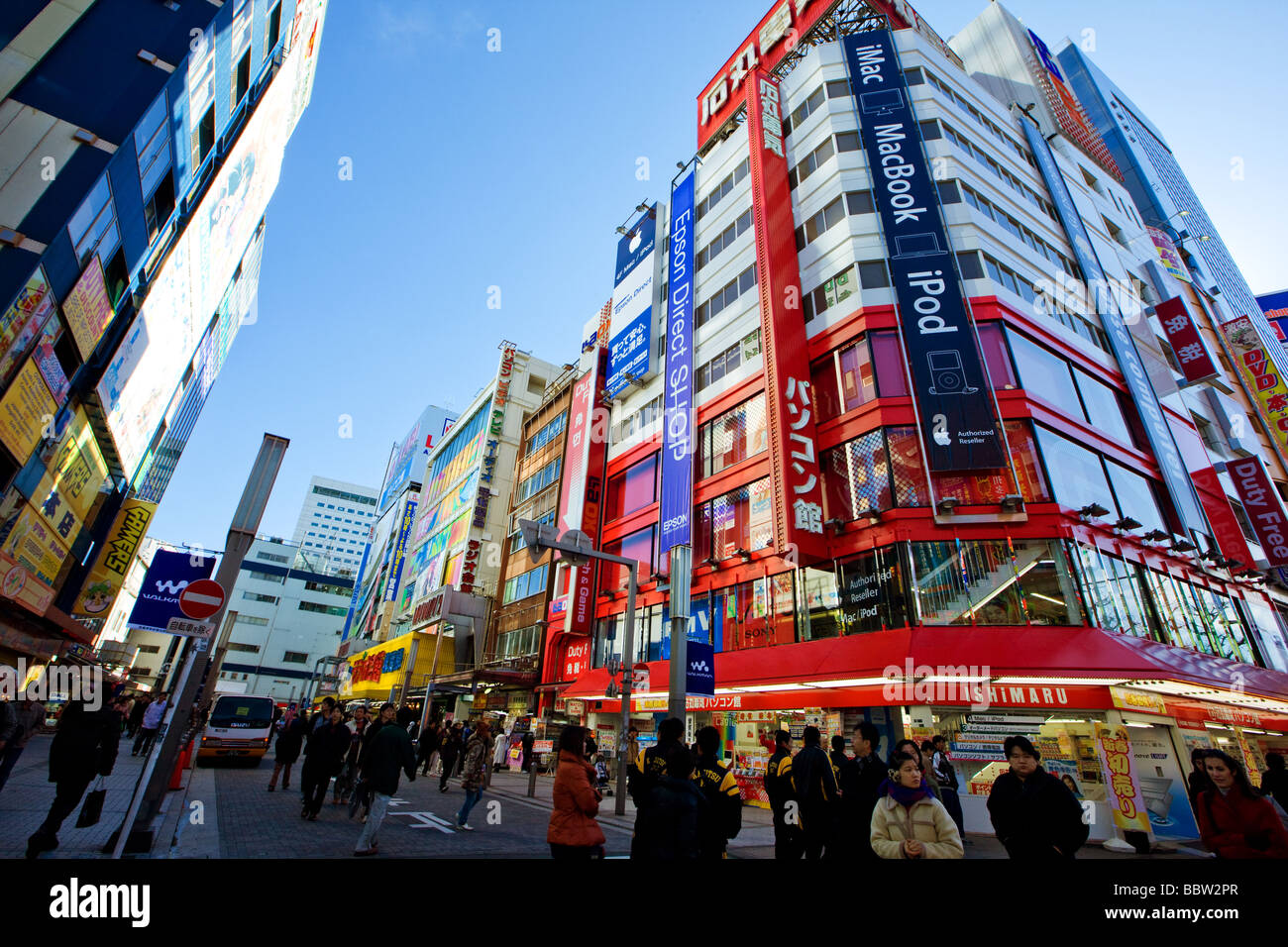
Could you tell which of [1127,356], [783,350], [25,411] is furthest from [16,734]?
[1127,356]

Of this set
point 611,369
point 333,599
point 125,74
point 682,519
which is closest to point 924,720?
point 682,519

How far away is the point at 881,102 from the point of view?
920 inches

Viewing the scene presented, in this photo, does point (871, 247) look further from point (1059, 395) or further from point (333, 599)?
point (333, 599)

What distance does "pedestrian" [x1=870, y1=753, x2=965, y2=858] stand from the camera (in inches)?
147

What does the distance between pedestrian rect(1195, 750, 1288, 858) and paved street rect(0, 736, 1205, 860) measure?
6.05 m

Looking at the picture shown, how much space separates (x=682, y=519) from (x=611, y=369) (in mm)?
12481

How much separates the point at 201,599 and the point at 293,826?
4548mm

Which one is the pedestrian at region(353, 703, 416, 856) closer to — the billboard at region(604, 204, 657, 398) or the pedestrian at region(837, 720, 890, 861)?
the pedestrian at region(837, 720, 890, 861)

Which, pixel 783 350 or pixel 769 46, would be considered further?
pixel 769 46

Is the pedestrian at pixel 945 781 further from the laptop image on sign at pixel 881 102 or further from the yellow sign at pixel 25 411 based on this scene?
the laptop image on sign at pixel 881 102

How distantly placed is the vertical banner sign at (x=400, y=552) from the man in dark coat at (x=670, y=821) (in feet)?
194

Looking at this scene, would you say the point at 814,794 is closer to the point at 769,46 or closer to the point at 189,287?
the point at 189,287

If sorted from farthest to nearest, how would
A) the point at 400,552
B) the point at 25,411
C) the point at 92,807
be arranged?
1. the point at 400,552
2. the point at 25,411
3. the point at 92,807
